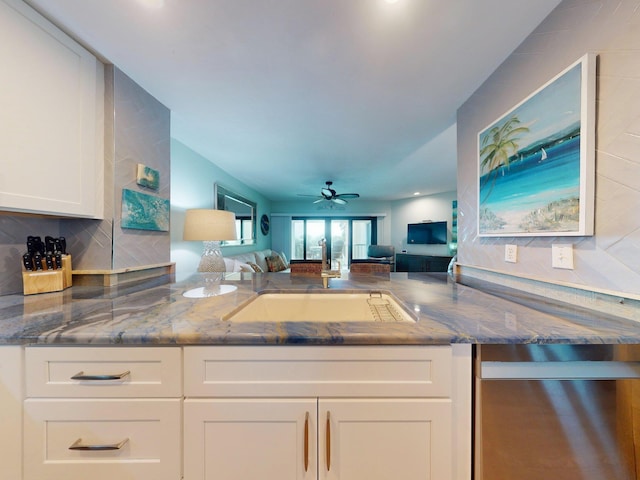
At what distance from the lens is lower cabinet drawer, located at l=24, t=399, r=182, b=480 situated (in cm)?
70

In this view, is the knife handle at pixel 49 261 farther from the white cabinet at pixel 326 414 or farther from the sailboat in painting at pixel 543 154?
the sailboat in painting at pixel 543 154

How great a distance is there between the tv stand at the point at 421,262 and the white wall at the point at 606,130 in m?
4.53

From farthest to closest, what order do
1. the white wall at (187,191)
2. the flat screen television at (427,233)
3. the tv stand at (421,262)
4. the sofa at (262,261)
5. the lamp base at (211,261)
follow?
the flat screen television at (427,233) → the tv stand at (421,262) → the sofa at (262,261) → the white wall at (187,191) → the lamp base at (211,261)

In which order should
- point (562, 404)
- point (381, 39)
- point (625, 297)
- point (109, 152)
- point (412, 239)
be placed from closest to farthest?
point (562, 404) < point (625, 297) < point (381, 39) < point (109, 152) < point (412, 239)

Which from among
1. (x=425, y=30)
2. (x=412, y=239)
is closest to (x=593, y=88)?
(x=425, y=30)

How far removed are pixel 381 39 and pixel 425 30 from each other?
215 millimetres

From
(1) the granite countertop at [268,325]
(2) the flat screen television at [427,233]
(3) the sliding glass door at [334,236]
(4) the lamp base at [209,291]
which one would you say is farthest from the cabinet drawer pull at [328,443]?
(3) the sliding glass door at [334,236]

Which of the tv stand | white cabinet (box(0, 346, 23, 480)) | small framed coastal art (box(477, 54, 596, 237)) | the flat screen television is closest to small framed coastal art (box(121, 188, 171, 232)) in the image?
white cabinet (box(0, 346, 23, 480))

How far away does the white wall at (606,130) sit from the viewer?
0.79 meters

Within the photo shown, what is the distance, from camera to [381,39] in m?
1.22

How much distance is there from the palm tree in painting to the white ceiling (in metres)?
0.41

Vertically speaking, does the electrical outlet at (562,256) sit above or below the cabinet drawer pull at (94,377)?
above

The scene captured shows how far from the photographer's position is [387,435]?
2.33ft

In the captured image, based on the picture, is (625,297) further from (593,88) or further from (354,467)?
(354,467)
